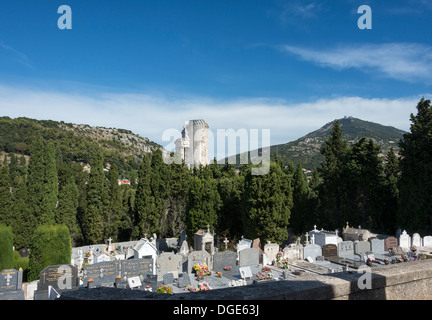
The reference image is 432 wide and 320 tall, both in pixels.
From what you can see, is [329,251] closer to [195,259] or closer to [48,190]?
[195,259]

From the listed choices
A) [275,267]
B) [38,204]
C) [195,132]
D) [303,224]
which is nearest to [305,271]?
[275,267]

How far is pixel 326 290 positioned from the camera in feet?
12.3

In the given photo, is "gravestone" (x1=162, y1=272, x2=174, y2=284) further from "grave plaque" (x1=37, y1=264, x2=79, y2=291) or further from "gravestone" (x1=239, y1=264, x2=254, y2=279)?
"grave plaque" (x1=37, y1=264, x2=79, y2=291)

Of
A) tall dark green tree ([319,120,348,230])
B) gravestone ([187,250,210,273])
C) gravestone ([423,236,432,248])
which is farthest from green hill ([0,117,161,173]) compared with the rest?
gravestone ([423,236,432,248])

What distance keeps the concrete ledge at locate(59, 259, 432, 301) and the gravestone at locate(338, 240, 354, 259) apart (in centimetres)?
1807

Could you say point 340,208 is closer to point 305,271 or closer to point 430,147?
point 430,147

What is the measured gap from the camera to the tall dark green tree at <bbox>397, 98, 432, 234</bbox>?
24594mm

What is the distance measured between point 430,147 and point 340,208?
9.55m

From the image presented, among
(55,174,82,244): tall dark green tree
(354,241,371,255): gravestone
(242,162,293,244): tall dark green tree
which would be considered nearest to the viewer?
(354,241,371,255): gravestone

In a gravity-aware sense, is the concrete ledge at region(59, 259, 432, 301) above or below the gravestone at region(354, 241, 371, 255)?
above

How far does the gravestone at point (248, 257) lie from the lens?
18.5 meters

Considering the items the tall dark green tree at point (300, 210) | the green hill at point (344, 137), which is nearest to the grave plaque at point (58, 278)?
the tall dark green tree at point (300, 210)

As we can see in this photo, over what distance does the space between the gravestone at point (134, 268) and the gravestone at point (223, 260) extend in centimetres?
407
